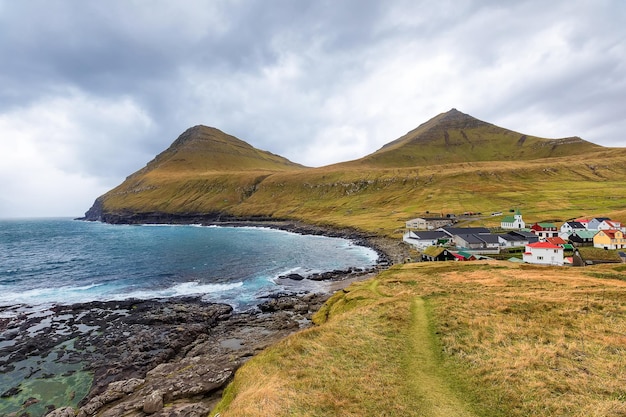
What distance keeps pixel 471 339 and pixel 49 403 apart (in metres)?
37.3

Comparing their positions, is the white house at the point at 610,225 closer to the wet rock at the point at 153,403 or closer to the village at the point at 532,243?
the village at the point at 532,243

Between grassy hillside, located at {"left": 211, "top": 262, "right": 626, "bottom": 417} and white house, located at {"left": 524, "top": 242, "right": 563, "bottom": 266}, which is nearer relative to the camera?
grassy hillside, located at {"left": 211, "top": 262, "right": 626, "bottom": 417}

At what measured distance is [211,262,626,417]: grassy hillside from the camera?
1719 cm

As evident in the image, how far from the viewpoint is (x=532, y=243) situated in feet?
244

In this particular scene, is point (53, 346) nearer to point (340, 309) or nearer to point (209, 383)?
point (209, 383)

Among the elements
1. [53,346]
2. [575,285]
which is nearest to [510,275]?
[575,285]

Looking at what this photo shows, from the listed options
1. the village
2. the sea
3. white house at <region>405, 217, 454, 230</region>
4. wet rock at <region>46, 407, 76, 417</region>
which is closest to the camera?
Result: wet rock at <region>46, 407, 76, 417</region>

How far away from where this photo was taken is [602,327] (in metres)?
26.4

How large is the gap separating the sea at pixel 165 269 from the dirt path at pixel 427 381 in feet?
112

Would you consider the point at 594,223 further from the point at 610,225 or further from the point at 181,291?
the point at 181,291

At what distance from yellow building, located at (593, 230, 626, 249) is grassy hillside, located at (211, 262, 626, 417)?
57.3 m

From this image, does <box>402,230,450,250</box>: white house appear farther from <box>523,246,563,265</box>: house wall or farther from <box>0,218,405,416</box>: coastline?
<box>0,218,405,416</box>: coastline

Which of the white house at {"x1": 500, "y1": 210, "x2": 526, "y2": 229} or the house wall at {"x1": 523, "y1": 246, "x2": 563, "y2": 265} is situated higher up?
the white house at {"x1": 500, "y1": 210, "x2": 526, "y2": 229}

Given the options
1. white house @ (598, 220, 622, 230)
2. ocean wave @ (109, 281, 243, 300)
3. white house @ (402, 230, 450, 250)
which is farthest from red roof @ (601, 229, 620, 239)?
ocean wave @ (109, 281, 243, 300)
